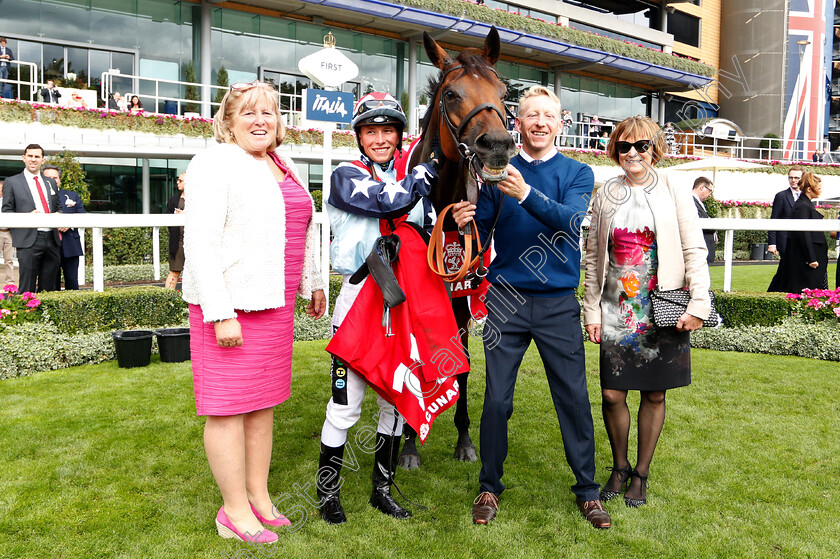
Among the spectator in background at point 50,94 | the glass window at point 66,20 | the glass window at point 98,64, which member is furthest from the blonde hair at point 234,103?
the glass window at point 66,20

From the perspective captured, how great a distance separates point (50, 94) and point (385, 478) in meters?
14.9

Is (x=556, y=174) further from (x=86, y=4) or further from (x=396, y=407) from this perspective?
(x=86, y=4)

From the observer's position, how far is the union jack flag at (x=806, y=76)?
21.4 metres

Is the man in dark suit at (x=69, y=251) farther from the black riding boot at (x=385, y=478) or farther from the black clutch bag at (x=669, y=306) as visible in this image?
the black clutch bag at (x=669, y=306)

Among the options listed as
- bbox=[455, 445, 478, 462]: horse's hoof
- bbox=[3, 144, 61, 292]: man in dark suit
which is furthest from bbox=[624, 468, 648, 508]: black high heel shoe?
bbox=[3, 144, 61, 292]: man in dark suit

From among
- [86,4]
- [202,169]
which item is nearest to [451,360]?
[202,169]

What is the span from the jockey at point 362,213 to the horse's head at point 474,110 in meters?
0.18

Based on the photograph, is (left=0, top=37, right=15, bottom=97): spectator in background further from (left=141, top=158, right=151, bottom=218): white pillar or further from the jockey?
the jockey

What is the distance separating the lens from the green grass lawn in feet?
8.80

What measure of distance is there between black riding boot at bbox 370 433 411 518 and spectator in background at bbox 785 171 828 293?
5.84 metres

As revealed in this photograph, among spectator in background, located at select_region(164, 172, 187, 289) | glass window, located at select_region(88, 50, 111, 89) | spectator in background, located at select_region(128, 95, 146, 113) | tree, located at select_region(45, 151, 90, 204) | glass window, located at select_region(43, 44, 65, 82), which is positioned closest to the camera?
spectator in background, located at select_region(164, 172, 187, 289)

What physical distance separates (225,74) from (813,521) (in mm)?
19889

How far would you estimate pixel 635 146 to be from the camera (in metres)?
3.02

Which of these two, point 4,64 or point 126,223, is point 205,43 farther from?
point 126,223
